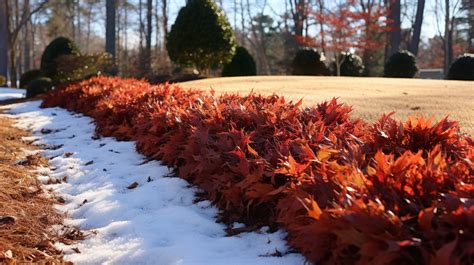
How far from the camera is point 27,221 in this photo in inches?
114

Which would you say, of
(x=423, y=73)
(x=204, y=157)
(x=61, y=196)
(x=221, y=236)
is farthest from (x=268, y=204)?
(x=423, y=73)

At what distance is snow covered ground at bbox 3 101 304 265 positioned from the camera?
2.44 meters

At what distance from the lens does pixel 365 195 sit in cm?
199

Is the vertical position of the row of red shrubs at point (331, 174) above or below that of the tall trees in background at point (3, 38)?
below

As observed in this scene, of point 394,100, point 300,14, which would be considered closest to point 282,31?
point 300,14

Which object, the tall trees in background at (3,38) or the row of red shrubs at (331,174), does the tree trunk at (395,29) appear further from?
the row of red shrubs at (331,174)

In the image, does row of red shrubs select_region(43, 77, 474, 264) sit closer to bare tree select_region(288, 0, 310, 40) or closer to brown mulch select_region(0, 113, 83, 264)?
brown mulch select_region(0, 113, 83, 264)

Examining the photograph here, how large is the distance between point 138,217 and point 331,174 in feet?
4.50

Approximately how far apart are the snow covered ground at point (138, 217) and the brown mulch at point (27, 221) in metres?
0.11

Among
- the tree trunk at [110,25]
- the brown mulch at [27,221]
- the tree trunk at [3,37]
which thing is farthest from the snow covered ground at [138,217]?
the tree trunk at [3,37]

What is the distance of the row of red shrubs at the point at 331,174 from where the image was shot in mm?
1762

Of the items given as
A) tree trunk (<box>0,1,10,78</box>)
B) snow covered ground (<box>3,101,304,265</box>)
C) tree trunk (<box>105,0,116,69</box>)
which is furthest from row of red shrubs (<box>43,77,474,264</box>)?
tree trunk (<box>0,1,10,78</box>)

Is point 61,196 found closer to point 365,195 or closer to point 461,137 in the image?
point 365,195

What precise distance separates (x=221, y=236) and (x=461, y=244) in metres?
1.43
